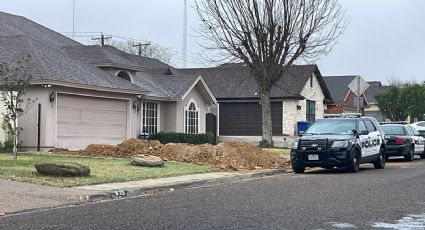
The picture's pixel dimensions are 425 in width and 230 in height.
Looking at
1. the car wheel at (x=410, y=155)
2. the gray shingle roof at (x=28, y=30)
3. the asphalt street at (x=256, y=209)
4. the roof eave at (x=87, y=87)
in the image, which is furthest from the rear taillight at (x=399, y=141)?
the gray shingle roof at (x=28, y=30)

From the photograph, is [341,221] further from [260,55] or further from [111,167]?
[260,55]

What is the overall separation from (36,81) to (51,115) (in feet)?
4.66

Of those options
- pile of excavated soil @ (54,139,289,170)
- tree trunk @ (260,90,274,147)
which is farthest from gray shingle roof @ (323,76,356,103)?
pile of excavated soil @ (54,139,289,170)

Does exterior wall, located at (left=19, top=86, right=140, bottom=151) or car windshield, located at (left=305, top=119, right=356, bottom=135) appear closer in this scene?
car windshield, located at (left=305, top=119, right=356, bottom=135)

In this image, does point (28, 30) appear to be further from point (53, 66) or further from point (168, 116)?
point (53, 66)

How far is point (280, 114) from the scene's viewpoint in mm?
43844

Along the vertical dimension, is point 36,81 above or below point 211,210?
above

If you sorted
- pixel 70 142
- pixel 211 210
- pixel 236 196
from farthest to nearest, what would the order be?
pixel 70 142 < pixel 236 196 < pixel 211 210

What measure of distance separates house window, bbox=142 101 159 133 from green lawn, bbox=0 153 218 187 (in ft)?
36.7

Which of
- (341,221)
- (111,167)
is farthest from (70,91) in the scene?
(341,221)

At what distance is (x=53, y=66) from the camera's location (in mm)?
24656

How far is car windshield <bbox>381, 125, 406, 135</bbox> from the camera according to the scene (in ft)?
84.1

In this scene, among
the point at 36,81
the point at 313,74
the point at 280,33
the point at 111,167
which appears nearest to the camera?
the point at 111,167

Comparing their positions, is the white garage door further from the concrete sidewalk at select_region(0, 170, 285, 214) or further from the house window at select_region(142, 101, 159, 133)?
the concrete sidewalk at select_region(0, 170, 285, 214)
